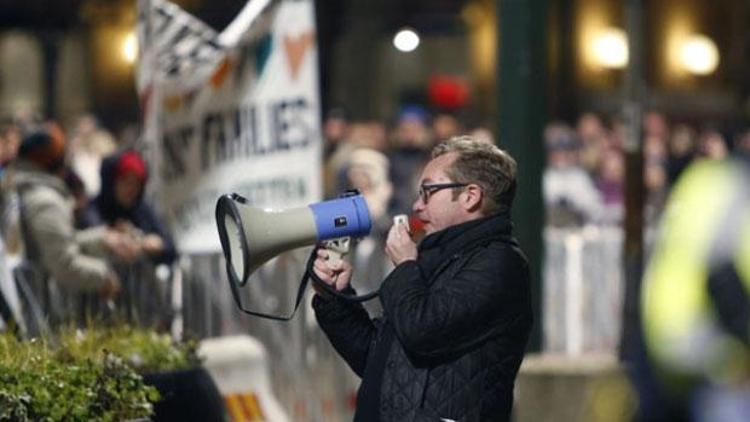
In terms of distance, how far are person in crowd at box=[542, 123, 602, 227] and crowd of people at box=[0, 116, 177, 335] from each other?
7.22 metres

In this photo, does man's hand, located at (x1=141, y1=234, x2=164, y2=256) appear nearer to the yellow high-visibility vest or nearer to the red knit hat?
the red knit hat

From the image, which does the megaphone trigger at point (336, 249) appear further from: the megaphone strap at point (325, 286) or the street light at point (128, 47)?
the street light at point (128, 47)

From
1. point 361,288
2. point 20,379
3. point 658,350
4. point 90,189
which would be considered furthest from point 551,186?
point 658,350

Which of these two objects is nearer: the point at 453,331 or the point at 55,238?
the point at 453,331

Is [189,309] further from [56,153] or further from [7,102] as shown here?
[7,102]

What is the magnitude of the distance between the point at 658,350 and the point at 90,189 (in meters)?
13.8

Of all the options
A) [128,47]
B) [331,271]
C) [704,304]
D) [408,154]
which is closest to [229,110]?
[331,271]

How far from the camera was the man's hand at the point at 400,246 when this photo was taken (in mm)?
6293

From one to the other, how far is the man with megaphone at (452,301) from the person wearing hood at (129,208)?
526 cm

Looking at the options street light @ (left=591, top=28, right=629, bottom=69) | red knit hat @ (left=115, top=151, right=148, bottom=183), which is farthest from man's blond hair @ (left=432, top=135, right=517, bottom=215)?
street light @ (left=591, top=28, right=629, bottom=69)

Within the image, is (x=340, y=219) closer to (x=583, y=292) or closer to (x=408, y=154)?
(x=583, y=292)

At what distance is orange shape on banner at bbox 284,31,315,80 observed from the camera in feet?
39.0

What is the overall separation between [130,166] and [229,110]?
0.67 meters

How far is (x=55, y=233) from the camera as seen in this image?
11.0m
